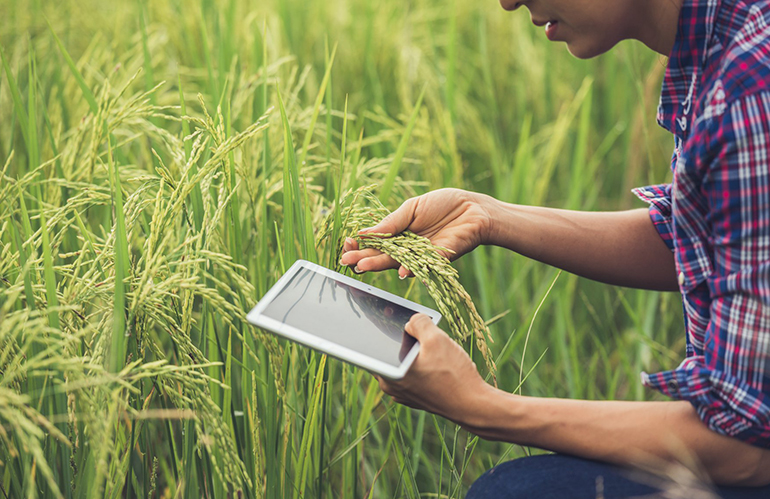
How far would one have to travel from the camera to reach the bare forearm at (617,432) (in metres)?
1.10

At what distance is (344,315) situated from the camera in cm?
123

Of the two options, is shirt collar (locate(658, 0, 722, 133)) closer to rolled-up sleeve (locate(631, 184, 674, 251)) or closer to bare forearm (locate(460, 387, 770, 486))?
rolled-up sleeve (locate(631, 184, 674, 251))

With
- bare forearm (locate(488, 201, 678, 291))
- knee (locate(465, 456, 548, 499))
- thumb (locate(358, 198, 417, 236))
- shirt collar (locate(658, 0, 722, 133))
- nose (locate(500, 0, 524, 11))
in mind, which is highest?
nose (locate(500, 0, 524, 11))

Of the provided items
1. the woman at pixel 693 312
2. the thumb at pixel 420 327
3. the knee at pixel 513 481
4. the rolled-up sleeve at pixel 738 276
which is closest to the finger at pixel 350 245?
the woman at pixel 693 312

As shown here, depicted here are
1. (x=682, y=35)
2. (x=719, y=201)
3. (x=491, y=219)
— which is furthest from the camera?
(x=491, y=219)

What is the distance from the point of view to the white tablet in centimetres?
111

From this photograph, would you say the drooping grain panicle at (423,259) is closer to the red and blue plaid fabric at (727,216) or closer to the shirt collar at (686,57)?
the red and blue plaid fabric at (727,216)

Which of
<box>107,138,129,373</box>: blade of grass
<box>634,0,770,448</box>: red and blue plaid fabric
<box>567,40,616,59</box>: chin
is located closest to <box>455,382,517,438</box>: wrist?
<box>634,0,770,448</box>: red and blue plaid fabric

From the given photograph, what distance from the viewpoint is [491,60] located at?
351cm

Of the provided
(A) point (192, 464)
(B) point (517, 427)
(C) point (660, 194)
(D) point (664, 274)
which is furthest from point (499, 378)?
(A) point (192, 464)

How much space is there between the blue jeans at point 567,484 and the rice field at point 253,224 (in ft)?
0.64

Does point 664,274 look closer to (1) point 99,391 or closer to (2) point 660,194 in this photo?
(2) point 660,194

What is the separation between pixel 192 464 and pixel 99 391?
26 cm

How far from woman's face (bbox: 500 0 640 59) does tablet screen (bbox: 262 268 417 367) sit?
63 centimetres
